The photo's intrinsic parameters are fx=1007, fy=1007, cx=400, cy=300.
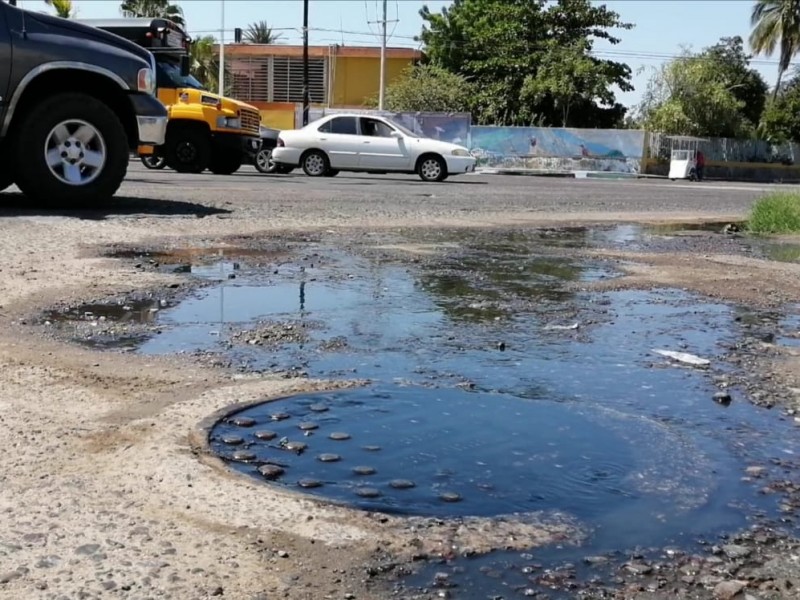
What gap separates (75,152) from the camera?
1001cm

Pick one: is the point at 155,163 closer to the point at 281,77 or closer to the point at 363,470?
the point at 363,470

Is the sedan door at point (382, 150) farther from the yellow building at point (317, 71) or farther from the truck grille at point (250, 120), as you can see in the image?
the yellow building at point (317, 71)

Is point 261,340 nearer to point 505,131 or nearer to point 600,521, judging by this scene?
point 600,521

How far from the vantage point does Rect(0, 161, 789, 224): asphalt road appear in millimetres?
11586

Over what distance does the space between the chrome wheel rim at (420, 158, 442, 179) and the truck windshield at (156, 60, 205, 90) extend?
583cm

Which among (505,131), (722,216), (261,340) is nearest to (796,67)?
(505,131)

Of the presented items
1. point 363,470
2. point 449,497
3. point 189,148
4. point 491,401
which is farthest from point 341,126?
point 449,497

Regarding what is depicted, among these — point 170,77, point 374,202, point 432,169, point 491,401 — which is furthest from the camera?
point 432,169

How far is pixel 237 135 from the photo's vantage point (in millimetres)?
18828

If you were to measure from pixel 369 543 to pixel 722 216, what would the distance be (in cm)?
1404

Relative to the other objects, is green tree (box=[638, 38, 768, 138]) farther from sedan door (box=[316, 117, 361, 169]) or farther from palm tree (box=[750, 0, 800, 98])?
sedan door (box=[316, 117, 361, 169])

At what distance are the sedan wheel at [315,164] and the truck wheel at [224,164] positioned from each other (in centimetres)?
316

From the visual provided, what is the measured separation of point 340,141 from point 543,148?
1816 cm

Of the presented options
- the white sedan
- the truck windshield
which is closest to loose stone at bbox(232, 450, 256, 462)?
the truck windshield
